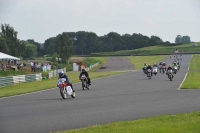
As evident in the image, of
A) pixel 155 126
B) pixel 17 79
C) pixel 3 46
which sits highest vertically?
pixel 3 46

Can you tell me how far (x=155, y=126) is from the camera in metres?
9.76

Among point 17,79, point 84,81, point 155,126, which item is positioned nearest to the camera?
point 155,126

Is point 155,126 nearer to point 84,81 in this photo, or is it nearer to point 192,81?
point 84,81

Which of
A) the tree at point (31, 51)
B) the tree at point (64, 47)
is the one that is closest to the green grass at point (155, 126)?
the tree at point (64, 47)

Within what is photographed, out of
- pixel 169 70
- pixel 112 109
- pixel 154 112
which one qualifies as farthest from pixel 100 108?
pixel 169 70

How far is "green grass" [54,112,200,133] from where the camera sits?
9234mm

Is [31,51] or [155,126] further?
[31,51]

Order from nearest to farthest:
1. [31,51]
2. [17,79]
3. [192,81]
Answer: [192,81] → [17,79] → [31,51]

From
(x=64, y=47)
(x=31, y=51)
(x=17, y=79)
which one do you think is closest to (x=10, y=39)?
(x=64, y=47)

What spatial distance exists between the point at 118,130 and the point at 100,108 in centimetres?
483

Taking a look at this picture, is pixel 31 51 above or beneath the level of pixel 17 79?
above

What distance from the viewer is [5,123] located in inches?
446

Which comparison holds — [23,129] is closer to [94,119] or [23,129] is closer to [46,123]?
[46,123]

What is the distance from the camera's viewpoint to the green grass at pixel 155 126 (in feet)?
30.3
